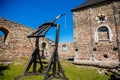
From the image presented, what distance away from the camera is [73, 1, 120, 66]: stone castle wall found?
13456mm

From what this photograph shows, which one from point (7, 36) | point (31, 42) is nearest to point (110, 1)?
point (31, 42)

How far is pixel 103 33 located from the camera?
47.2 feet

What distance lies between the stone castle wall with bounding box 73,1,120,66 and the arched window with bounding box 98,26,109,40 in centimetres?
11

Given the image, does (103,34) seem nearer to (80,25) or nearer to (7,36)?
(80,25)

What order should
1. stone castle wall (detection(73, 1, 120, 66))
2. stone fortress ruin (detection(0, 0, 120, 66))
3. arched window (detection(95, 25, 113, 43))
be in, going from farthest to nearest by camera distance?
arched window (detection(95, 25, 113, 43)) → stone castle wall (detection(73, 1, 120, 66)) → stone fortress ruin (detection(0, 0, 120, 66))

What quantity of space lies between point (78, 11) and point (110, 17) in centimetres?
413

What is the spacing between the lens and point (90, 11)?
15.1 m

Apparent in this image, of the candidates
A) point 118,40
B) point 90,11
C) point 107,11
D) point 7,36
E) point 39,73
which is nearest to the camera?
point 39,73

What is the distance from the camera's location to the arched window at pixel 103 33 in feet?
46.4

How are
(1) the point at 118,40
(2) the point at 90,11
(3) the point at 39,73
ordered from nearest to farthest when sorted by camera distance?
(3) the point at 39,73, (1) the point at 118,40, (2) the point at 90,11

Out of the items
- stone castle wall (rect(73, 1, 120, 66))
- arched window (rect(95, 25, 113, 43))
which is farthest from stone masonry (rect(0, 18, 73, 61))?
arched window (rect(95, 25, 113, 43))

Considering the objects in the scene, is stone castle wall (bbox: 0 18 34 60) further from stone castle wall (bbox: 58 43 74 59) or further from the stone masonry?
stone castle wall (bbox: 58 43 74 59)

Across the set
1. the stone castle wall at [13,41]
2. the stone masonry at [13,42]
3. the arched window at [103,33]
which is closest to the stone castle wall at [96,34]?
the arched window at [103,33]

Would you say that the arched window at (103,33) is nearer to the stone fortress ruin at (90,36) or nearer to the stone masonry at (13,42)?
the stone fortress ruin at (90,36)
